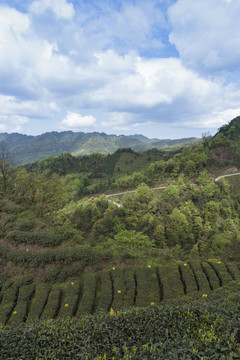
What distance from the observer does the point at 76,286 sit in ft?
35.1

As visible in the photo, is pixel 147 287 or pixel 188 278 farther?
pixel 188 278

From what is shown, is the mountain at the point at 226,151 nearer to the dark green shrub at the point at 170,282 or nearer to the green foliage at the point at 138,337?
the dark green shrub at the point at 170,282

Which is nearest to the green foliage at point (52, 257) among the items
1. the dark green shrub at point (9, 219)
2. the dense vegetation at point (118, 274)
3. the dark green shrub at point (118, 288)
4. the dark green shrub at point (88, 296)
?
the dense vegetation at point (118, 274)

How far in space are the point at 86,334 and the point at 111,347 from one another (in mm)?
767

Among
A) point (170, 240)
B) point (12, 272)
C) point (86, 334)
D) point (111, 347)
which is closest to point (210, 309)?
point (111, 347)

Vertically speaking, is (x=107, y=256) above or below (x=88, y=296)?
above

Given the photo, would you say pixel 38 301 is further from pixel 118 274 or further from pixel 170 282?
pixel 170 282

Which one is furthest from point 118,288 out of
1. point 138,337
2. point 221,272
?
point 138,337

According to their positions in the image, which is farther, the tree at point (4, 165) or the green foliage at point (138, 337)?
the tree at point (4, 165)

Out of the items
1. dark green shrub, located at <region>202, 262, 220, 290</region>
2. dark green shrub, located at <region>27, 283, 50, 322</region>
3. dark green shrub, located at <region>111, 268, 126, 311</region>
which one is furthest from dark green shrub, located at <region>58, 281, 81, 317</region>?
dark green shrub, located at <region>202, 262, 220, 290</region>

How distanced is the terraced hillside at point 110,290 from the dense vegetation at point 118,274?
0.06 metres

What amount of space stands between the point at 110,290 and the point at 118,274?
123 cm

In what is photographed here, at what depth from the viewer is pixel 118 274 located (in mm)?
11430

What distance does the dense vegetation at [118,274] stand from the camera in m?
4.15
